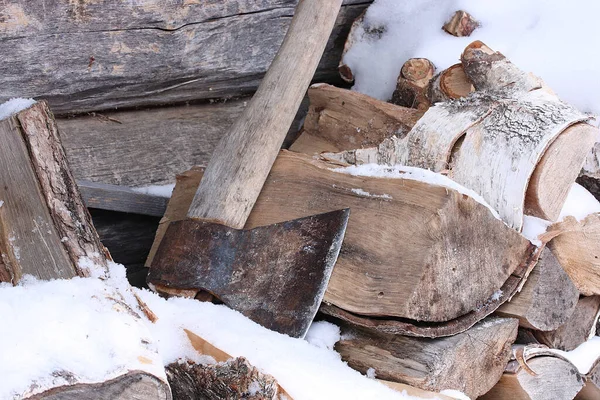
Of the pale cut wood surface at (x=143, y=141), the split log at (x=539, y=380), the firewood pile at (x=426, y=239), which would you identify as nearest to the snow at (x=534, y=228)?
the firewood pile at (x=426, y=239)

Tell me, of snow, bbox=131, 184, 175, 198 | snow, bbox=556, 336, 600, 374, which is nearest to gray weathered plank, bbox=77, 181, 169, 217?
snow, bbox=131, 184, 175, 198

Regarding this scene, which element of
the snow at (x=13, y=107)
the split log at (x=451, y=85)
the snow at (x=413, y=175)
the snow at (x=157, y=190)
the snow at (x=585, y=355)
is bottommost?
the snow at (x=585, y=355)

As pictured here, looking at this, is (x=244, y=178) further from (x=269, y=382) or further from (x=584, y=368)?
(x=584, y=368)

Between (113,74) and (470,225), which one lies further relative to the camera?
(113,74)

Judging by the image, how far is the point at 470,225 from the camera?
2.07 meters

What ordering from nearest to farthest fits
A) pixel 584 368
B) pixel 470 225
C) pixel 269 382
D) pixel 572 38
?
pixel 269 382, pixel 470 225, pixel 584 368, pixel 572 38

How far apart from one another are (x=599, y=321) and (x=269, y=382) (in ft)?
5.49

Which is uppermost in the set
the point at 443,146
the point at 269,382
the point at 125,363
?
the point at 443,146

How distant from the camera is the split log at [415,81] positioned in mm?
2889

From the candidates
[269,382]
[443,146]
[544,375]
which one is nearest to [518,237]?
[443,146]

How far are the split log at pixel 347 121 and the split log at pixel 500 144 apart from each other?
0.41ft

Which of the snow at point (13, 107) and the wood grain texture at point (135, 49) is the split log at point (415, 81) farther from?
the snow at point (13, 107)

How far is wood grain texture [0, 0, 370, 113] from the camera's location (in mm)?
2455

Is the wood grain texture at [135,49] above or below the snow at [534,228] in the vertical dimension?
above
